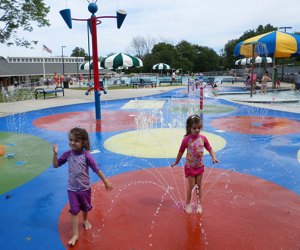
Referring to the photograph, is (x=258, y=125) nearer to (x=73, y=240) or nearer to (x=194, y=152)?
(x=194, y=152)

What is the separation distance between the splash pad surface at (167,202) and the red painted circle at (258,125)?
2.68 feet

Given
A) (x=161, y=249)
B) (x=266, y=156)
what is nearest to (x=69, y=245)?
(x=161, y=249)

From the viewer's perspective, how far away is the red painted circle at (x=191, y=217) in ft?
10.9

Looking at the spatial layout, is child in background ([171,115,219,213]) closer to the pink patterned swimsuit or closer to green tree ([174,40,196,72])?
the pink patterned swimsuit

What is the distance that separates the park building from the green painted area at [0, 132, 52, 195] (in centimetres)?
3707

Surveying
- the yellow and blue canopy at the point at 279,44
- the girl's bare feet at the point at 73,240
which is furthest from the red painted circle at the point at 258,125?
the yellow and blue canopy at the point at 279,44

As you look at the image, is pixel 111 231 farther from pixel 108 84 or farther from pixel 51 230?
pixel 108 84

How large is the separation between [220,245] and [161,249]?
65 centimetres

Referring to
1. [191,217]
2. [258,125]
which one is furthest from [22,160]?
[258,125]

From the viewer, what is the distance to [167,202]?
4.31 m

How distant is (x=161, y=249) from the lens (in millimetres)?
3170

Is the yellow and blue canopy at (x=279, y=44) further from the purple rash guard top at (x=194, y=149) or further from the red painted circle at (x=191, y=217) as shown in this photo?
the purple rash guard top at (x=194, y=149)

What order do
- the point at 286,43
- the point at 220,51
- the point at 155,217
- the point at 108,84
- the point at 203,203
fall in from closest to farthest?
1. the point at 155,217
2. the point at 203,203
3. the point at 286,43
4. the point at 108,84
5. the point at 220,51

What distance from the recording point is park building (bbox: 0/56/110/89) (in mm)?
Result: 48250
